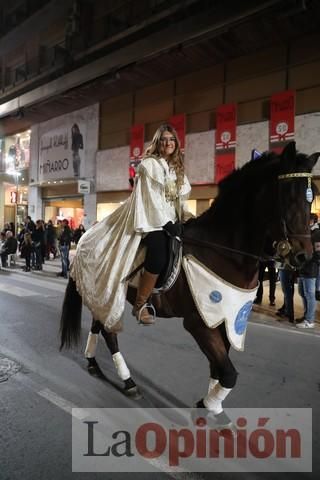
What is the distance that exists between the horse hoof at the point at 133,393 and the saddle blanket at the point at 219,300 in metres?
1.44

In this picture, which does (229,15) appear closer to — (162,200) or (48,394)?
(162,200)

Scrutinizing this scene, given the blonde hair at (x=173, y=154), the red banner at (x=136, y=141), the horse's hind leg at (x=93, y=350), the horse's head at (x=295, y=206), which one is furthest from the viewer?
the red banner at (x=136, y=141)

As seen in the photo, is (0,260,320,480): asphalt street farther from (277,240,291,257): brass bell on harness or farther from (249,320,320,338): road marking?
(277,240,291,257): brass bell on harness

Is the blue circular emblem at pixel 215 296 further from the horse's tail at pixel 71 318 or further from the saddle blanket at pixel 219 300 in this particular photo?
the horse's tail at pixel 71 318

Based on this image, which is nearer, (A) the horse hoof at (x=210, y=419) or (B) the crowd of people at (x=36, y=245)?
(A) the horse hoof at (x=210, y=419)

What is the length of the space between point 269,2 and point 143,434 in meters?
13.1

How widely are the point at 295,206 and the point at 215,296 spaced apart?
0.96m

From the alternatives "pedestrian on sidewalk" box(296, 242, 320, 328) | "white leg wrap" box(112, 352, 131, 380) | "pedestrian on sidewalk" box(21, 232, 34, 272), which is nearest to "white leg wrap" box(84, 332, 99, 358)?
"white leg wrap" box(112, 352, 131, 380)

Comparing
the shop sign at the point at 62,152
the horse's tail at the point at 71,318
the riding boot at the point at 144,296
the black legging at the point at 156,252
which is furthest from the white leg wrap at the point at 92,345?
the shop sign at the point at 62,152

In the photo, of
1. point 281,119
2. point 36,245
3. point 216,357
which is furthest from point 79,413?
point 281,119

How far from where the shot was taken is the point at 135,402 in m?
3.72

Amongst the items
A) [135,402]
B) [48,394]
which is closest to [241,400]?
[135,402]

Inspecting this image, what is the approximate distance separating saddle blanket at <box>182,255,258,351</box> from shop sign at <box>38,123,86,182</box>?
18.8 metres

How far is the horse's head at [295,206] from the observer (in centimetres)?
261
